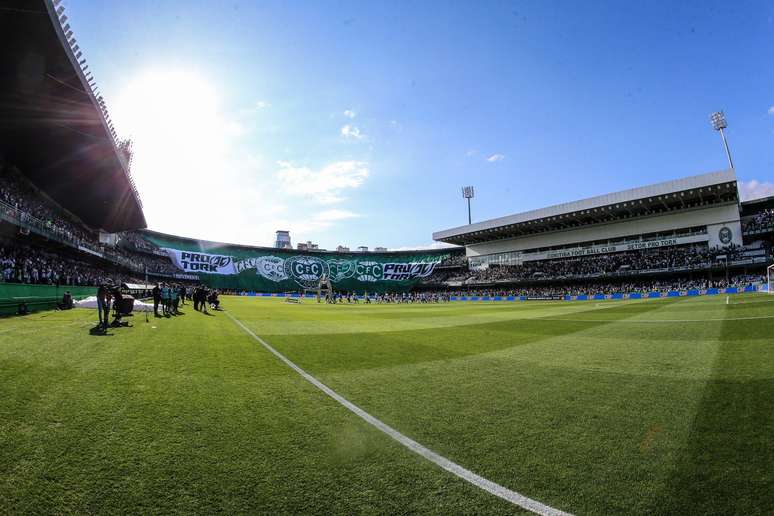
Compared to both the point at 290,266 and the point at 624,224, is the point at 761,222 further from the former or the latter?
the point at 290,266

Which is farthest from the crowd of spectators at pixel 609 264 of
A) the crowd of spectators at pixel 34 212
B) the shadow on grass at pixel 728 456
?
the crowd of spectators at pixel 34 212

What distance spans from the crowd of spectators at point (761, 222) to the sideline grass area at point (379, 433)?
211 feet

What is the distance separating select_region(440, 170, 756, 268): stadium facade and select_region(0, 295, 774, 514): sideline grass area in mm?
59309

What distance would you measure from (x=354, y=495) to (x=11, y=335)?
12.0m

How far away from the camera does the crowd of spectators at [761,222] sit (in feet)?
167

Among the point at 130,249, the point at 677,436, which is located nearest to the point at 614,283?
the point at 677,436

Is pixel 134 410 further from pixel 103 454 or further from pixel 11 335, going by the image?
pixel 11 335

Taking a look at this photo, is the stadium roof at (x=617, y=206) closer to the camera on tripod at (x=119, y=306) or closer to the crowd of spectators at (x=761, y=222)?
the crowd of spectators at (x=761, y=222)

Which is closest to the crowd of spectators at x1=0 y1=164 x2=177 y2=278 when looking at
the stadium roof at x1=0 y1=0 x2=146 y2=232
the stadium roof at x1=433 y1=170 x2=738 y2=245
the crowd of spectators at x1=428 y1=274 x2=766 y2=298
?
the stadium roof at x1=0 y1=0 x2=146 y2=232

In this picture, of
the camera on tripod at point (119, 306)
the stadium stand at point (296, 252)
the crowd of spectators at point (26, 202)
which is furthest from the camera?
the crowd of spectators at point (26, 202)

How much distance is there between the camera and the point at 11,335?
9453 millimetres

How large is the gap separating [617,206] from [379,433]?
68.1 meters

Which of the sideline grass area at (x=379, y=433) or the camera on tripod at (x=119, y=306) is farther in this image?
the camera on tripod at (x=119, y=306)

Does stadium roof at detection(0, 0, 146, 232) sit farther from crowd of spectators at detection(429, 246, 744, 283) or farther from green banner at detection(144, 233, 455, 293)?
crowd of spectators at detection(429, 246, 744, 283)
